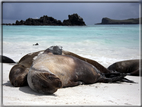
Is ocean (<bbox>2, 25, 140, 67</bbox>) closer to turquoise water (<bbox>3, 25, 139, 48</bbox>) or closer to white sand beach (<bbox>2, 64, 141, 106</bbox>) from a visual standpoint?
turquoise water (<bbox>3, 25, 139, 48</bbox>)

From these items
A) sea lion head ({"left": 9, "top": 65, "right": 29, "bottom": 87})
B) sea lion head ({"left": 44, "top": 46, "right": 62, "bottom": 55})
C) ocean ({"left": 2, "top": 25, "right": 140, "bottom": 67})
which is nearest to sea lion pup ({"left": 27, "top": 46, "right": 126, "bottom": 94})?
sea lion head ({"left": 44, "top": 46, "right": 62, "bottom": 55})

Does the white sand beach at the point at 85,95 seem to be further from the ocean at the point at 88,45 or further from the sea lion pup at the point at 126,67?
the ocean at the point at 88,45

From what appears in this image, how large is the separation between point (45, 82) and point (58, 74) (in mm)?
649

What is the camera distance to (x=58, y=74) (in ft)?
12.6

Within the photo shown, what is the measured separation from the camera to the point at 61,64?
4.12 metres

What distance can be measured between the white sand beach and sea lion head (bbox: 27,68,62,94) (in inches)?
4.0

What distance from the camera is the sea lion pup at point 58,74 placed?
3240 mm

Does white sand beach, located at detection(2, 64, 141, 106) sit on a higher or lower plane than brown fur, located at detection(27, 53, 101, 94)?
lower

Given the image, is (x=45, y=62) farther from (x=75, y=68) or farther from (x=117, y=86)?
(x=117, y=86)

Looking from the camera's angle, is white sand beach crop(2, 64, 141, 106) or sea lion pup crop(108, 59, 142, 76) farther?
sea lion pup crop(108, 59, 142, 76)

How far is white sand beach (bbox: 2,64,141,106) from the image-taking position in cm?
290

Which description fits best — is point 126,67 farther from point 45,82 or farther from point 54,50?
point 45,82

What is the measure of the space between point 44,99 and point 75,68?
1.55 meters

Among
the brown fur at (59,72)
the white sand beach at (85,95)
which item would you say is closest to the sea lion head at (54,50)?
the brown fur at (59,72)
